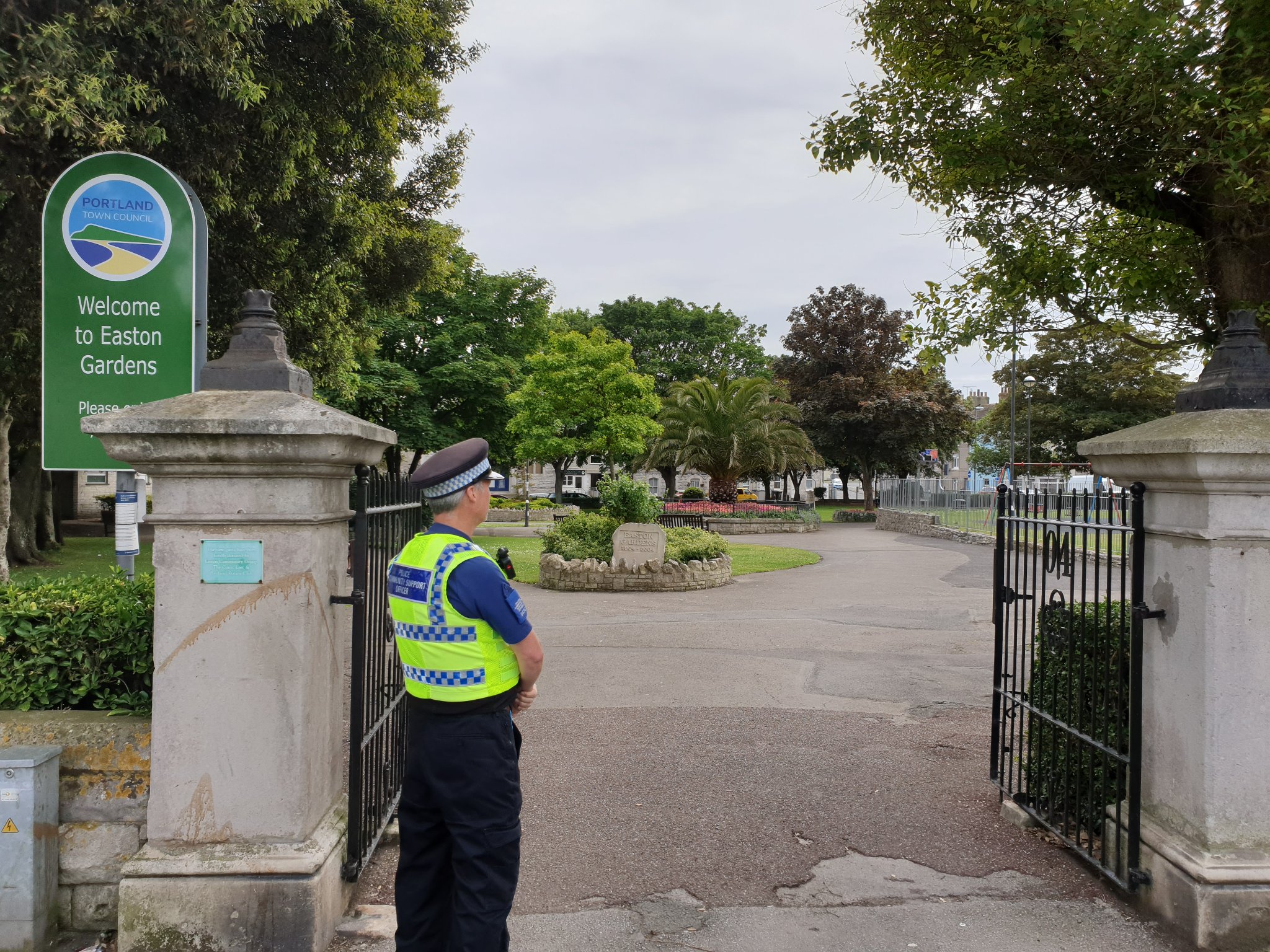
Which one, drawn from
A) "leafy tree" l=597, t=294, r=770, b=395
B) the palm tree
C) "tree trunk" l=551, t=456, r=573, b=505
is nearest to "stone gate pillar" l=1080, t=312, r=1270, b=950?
the palm tree

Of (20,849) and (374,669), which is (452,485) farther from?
(20,849)

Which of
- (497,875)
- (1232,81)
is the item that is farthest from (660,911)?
(1232,81)

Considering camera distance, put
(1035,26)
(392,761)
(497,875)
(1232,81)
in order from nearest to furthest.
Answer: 1. (497,875)
2. (392,761)
3. (1035,26)
4. (1232,81)

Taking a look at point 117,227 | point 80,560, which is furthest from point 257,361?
point 80,560

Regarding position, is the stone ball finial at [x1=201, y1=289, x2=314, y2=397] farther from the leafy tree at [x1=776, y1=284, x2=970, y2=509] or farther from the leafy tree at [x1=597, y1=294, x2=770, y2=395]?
the leafy tree at [x1=597, y1=294, x2=770, y2=395]

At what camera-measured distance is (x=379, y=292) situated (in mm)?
14141

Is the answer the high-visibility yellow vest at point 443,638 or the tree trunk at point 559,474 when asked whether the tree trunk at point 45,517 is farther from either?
the tree trunk at point 559,474

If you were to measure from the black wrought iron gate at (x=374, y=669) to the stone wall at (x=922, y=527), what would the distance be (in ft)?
75.6

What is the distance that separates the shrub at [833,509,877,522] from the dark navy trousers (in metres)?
41.0

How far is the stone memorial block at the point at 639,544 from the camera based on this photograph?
52.6ft

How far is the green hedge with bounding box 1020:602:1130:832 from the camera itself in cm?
414

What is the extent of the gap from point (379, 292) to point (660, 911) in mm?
12135

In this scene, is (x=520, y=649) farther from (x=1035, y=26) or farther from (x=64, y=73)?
(x=64, y=73)

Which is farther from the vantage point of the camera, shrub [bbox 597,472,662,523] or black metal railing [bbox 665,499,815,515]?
black metal railing [bbox 665,499,815,515]
